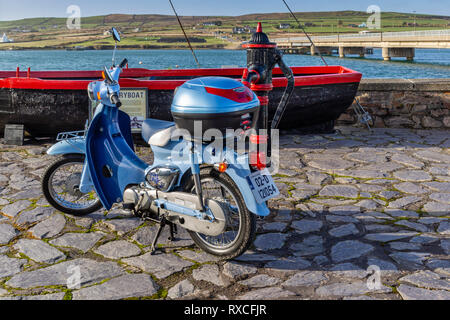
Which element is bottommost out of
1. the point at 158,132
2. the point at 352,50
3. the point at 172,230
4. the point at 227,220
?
the point at 172,230

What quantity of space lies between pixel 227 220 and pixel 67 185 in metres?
1.84

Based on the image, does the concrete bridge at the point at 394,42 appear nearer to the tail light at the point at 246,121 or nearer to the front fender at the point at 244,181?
the tail light at the point at 246,121

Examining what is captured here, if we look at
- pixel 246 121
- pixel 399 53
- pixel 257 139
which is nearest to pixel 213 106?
pixel 246 121

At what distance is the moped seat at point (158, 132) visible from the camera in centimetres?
381

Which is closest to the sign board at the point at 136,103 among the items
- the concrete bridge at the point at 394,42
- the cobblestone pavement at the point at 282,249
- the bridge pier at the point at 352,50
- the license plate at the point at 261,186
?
the cobblestone pavement at the point at 282,249

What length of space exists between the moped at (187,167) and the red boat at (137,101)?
2861 millimetres

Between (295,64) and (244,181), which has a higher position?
(295,64)

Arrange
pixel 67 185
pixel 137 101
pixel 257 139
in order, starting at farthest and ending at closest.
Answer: pixel 137 101
pixel 67 185
pixel 257 139

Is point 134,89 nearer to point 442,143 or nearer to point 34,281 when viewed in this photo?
point 34,281

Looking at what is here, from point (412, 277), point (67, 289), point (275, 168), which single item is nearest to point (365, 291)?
point (412, 277)

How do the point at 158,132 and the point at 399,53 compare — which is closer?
the point at 158,132

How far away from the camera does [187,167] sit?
3744 mm

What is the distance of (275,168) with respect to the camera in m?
6.21

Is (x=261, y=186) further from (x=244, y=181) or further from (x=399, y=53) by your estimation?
(x=399, y=53)
